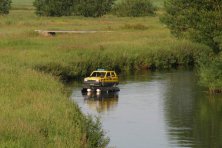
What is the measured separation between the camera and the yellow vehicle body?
136ft

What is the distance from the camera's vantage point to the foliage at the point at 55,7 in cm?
12444

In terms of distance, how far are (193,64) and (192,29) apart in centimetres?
1632

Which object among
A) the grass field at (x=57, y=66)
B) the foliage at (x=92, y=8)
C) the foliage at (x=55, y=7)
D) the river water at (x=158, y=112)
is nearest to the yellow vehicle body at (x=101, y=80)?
the river water at (x=158, y=112)

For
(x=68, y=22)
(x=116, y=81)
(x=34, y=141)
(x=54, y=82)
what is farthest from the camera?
(x=68, y=22)

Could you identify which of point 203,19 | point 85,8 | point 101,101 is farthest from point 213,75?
point 85,8

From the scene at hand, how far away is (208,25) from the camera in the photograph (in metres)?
39.7

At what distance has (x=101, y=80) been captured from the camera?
42.0m

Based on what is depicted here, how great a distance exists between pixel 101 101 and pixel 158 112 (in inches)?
210

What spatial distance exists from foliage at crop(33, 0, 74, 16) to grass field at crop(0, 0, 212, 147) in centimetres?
3235

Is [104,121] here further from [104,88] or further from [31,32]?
[31,32]

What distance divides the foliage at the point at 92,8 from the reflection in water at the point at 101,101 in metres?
83.0

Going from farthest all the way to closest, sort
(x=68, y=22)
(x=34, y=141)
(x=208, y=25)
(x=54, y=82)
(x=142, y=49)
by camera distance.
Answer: (x=68, y=22) → (x=142, y=49) → (x=208, y=25) → (x=54, y=82) → (x=34, y=141)

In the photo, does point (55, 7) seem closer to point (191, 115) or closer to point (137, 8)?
point (137, 8)

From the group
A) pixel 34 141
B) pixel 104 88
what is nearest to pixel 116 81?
pixel 104 88
